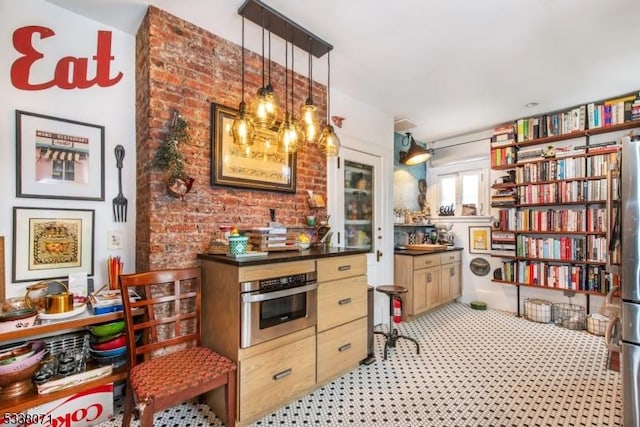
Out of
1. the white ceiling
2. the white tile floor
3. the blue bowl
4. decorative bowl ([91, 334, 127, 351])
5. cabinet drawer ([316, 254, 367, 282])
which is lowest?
the white tile floor

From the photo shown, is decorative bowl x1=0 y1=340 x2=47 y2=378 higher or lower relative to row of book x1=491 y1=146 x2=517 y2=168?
lower

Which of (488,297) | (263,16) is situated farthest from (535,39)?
(488,297)

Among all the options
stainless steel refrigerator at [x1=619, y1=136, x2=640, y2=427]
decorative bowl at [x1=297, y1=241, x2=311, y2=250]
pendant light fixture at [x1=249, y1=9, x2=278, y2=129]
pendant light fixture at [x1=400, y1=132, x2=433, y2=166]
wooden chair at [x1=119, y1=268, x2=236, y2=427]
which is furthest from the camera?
pendant light fixture at [x1=400, y1=132, x2=433, y2=166]

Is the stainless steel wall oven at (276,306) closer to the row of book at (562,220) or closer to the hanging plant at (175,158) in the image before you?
the hanging plant at (175,158)

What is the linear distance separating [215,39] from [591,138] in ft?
14.6

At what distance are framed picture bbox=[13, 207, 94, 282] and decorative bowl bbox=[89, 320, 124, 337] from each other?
0.42 meters

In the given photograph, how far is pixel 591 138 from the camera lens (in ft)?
12.0

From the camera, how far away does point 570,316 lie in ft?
11.9

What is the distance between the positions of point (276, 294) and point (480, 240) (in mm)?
3889

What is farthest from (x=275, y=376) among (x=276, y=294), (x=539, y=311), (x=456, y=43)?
(x=539, y=311)

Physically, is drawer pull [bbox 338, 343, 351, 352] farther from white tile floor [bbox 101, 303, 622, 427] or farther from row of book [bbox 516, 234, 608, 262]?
row of book [bbox 516, 234, 608, 262]

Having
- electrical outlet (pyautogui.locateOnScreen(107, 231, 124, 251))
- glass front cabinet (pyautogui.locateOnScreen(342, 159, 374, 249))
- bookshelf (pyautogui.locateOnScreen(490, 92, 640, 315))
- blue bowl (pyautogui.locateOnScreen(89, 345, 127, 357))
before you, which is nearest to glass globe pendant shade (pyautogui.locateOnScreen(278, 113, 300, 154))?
glass front cabinet (pyautogui.locateOnScreen(342, 159, 374, 249))

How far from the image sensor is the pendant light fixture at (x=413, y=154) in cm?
432

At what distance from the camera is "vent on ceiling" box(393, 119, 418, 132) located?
163 inches
